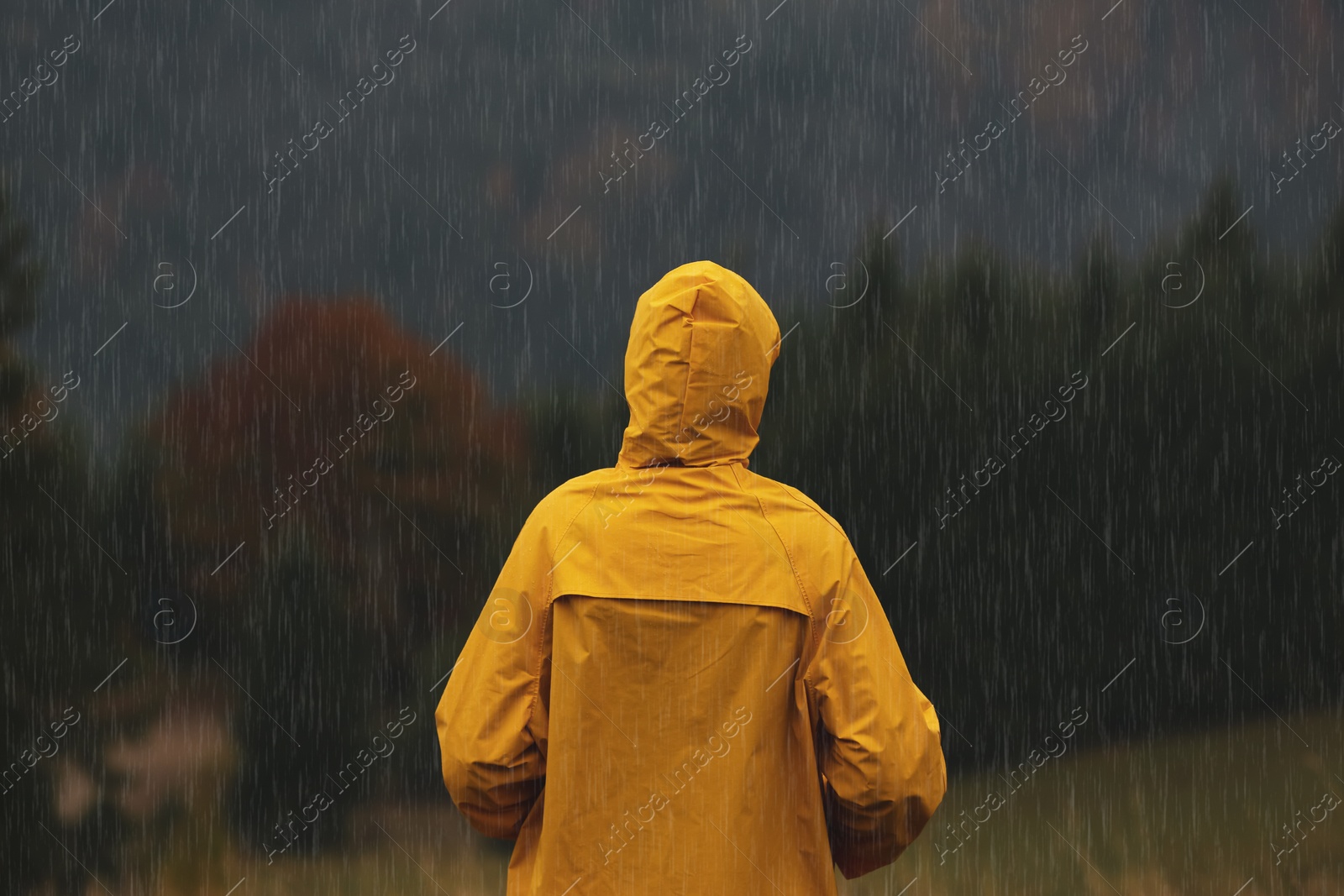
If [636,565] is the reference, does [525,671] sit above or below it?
below

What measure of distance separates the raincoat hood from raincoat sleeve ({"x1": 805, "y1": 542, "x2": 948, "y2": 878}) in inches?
13.8

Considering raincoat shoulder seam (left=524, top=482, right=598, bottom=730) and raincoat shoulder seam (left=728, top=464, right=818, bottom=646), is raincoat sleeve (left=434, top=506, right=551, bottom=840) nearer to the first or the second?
raincoat shoulder seam (left=524, top=482, right=598, bottom=730)

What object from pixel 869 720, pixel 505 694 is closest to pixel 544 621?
pixel 505 694

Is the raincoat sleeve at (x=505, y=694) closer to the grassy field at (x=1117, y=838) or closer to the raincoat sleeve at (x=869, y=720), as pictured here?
the raincoat sleeve at (x=869, y=720)

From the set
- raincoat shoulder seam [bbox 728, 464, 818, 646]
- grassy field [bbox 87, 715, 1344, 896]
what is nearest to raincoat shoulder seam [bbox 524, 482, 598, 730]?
raincoat shoulder seam [bbox 728, 464, 818, 646]

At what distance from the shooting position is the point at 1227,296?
3480 millimetres

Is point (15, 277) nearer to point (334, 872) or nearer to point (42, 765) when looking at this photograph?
point (42, 765)

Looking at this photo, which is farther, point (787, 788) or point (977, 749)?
point (977, 749)

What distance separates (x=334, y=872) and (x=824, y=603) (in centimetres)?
247

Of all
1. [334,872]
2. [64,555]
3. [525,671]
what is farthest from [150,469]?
[525,671]

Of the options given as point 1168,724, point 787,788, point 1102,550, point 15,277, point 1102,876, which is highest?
point 15,277

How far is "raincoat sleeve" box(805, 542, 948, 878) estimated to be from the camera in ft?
6.25

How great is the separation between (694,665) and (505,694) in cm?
38

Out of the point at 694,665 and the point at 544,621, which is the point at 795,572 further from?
the point at 544,621
